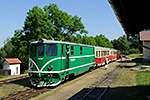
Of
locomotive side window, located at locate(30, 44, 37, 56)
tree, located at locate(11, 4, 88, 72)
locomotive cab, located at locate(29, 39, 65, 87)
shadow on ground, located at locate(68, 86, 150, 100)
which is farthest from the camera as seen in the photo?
tree, located at locate(11, 4, 88, 72)

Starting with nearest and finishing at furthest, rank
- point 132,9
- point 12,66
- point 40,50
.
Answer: point 132,9
point 40,50
point 12,66

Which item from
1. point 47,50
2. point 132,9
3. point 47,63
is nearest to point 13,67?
point 47,50

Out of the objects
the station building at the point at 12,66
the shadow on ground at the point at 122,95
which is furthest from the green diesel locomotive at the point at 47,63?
the station building at the point at 12,66

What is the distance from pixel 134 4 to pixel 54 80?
278 inches

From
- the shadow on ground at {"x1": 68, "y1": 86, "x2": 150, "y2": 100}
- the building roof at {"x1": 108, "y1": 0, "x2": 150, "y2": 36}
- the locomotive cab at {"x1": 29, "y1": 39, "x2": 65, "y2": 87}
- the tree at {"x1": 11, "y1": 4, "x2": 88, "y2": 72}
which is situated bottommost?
the shadow on ground at {"x1": 68, "y1": 86, "x2": 150, "y2": 100}

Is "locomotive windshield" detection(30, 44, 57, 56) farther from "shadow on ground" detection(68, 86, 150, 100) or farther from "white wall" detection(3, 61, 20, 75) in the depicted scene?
"white wall" detection(3, 61, 20, 75)

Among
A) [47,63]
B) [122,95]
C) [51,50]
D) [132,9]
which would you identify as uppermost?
[132,9]

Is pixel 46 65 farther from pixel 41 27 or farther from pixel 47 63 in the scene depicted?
pixel 41 27

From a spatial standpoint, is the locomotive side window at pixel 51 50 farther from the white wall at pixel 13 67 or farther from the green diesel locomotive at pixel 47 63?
the white wall at pixel 13 67

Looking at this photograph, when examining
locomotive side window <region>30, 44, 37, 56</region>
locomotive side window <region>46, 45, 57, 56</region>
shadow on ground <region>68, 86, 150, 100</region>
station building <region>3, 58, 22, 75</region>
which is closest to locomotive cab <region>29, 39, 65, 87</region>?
locomotive side window <region>46, 45, 57, 56</region>

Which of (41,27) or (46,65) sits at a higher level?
(41,27)

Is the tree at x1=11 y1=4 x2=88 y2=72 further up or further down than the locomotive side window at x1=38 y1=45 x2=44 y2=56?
further up

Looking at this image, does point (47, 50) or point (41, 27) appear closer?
point (47, 50)

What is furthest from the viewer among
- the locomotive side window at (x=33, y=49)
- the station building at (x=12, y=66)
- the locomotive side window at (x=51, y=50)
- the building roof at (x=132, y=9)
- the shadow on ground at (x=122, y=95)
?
the station building at (x=12, y=66)
